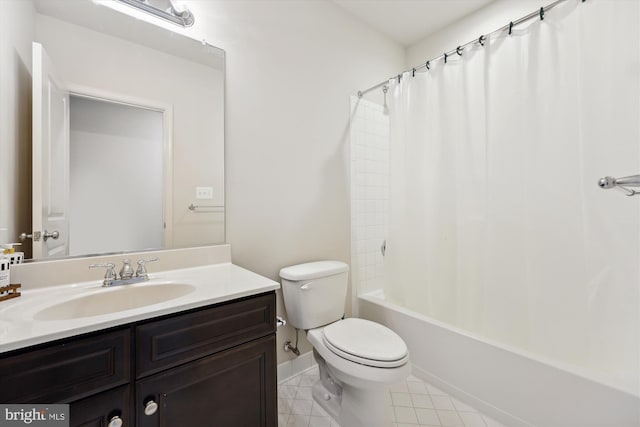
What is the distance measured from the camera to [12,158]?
38.0 inches

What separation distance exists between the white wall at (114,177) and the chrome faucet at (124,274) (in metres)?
0.11

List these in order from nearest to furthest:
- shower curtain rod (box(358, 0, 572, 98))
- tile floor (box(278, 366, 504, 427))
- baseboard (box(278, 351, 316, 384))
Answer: shower curtain rod (box(358, 0, 572, 98)) < tile floor (box(278, 366, 504, 427)) < baseboard (box(278, 351, 316, 384))

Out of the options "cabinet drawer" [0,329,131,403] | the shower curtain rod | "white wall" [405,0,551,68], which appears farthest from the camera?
"white wall" [405,0,551,68]

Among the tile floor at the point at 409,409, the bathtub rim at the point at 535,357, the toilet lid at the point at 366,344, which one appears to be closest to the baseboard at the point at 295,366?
the tile floor at the point at 409,409

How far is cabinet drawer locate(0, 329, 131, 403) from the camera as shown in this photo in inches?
24.2

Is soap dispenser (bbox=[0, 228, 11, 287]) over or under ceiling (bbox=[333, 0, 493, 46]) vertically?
under

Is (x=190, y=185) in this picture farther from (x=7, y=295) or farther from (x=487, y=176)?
(x=487, y=176)

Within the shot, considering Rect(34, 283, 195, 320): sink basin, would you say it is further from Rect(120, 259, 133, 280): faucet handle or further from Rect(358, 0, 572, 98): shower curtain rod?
Rect(358, 0, 572, 98): shower curtain rod

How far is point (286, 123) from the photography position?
1681mm

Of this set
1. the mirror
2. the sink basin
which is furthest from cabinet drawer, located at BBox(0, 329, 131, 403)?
the mirror

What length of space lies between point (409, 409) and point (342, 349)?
597mm

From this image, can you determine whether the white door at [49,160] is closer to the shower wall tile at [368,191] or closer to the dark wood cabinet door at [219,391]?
the dark wood cabinet door at [219,391]

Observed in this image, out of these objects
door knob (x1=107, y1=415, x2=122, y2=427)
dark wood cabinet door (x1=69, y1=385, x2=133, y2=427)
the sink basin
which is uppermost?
the sink basin

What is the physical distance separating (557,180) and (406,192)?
76cm
